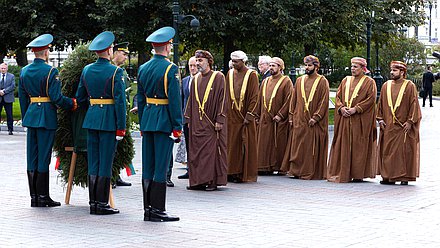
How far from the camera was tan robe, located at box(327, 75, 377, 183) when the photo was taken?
49.5 ft

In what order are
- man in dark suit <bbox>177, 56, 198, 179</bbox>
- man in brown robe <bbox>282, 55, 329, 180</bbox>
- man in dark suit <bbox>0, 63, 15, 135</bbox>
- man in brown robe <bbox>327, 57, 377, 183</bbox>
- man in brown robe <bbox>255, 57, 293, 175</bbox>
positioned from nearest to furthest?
man in dark suit <bbox>177, 56, 198, 179</bbox> < man in brown robe <bbox>327, 57, 377, 183</bbox> < man in brown robe <bbox>282, 55, 329, 180</bbox> < man in brown robe <bbox>255, 57, 293, 175</bbox> < man in dark suit <bbox>0, 63, 15, 135</bbox>

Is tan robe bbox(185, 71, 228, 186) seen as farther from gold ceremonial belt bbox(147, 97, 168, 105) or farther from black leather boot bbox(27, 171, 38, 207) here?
gold ceremonial belt bbox(147, 97, 168, 105)

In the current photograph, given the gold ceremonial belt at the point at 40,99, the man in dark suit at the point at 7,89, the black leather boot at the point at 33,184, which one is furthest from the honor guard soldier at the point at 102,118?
the man in dark suit at the point at 7,89

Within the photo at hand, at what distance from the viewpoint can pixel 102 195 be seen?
11281 millimetres

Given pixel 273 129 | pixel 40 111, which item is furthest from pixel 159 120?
pixel 273 129

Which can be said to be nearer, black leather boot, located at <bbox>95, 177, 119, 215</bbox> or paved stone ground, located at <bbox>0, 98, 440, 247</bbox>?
paved stone ground, located at <bbox>0, 98, 440, 247</bbox>

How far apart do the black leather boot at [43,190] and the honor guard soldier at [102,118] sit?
71 centimetres

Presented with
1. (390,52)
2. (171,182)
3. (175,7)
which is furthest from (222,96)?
(390,52)

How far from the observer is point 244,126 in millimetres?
15055

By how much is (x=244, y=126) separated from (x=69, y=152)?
368cm

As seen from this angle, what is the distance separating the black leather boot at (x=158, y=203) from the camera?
35.4 feet

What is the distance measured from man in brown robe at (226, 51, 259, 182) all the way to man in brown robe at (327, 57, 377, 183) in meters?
1.32

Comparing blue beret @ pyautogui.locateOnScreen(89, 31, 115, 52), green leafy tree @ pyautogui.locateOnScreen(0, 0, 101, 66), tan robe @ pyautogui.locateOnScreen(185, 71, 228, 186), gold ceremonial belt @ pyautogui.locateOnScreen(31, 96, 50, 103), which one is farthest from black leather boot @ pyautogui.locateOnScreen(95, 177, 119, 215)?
green leafy tree @ pyautogui.locateOnScreen(0, 0, 101, 66)

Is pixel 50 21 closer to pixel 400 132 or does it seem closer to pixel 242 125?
pixel 242 125
